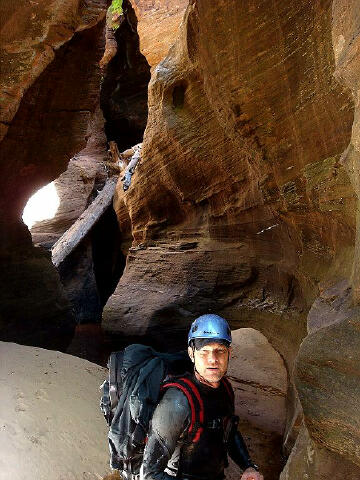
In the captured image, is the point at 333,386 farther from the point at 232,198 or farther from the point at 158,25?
the point at 158,25

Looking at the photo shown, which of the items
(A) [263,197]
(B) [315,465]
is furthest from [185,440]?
(A) [263,197]

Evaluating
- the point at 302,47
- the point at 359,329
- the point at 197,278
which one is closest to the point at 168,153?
the point at 197,278

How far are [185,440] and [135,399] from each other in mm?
343

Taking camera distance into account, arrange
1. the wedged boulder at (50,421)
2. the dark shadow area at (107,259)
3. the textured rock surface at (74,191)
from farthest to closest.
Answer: the dark shadow area at (107,259) → the textured rock surface at (74,191) → the wedged boulder at (50,421)

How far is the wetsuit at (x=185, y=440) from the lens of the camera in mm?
1981

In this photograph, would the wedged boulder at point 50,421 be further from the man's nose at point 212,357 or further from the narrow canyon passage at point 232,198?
the man's nose at point 212,357

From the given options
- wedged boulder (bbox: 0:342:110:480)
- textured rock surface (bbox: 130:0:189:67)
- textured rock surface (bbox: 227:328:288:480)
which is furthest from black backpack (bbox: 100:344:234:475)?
textured rock surface (bbox: 130:0:189:67)

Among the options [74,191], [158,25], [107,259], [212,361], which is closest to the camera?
[212,361]

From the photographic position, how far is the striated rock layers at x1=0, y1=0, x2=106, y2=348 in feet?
24.4

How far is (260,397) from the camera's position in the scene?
4.93 m

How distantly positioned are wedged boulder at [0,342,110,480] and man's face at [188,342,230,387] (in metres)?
1.97

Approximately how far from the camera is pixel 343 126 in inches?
139

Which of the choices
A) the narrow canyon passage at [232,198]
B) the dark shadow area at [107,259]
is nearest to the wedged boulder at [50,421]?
the narrow canyon passage at [232,198]

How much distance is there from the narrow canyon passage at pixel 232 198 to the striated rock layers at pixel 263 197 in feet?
0.07
